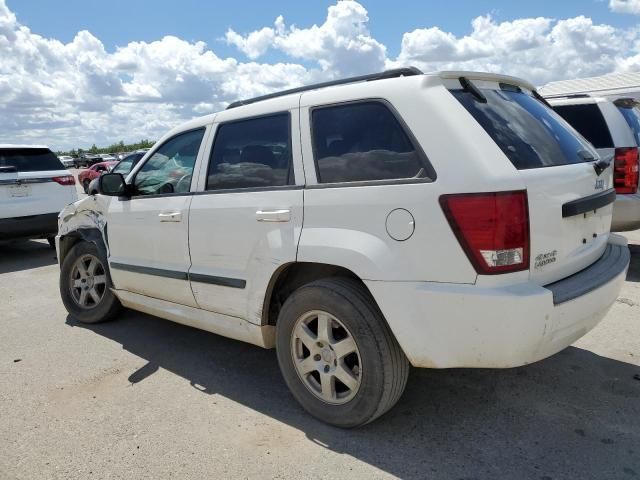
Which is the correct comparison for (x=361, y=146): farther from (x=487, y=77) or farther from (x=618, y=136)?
(x=618, y=136)

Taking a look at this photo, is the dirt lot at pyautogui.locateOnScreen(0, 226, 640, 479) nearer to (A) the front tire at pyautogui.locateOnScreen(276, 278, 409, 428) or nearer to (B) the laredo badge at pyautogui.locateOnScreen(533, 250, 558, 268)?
(A) the front tire at pyautogui.locateOnScreen(276, 278, 409, 428)

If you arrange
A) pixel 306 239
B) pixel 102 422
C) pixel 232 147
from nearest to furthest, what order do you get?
1. pixel 306 239
2. pixel 102 422
3. pixel 232 147

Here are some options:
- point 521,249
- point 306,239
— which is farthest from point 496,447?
point 306,239

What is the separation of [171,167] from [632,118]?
520 centimetres

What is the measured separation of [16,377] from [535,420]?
11.4 ft

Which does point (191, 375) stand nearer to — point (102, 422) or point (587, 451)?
point (102, 422)

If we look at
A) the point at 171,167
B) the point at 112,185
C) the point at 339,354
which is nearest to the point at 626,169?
the point at 339,354

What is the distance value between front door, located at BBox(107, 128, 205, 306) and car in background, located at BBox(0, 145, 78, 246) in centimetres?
445

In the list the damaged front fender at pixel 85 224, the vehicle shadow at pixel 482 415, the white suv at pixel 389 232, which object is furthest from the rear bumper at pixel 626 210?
the damaged front fender at pixel 85 224

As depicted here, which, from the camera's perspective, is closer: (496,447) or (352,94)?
(496,447)

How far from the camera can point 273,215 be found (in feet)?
9.68

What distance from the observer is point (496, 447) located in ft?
8.62

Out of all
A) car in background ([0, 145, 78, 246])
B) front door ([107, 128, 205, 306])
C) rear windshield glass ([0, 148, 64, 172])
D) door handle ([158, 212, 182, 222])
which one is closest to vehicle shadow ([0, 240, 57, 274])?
car in background ([0, 145, 78, 246])

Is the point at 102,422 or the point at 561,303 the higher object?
the point at 561,303
